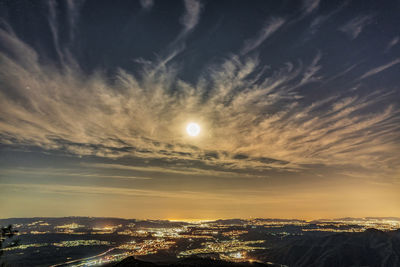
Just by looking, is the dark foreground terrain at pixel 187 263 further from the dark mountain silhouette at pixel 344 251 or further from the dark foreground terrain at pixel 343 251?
Result: the dark mountain silhouette at pixel 344 251

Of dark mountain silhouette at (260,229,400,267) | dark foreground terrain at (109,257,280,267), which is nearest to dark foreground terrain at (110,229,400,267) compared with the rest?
dark mountain silhouette at (260,229,400,267)

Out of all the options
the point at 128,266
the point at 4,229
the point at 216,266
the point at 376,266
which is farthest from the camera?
the point at 376,266

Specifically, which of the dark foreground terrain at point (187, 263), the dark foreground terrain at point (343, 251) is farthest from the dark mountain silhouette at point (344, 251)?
the dark foreground terrain at point (187, 263)

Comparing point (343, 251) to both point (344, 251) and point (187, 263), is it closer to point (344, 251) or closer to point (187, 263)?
point (344, 251)

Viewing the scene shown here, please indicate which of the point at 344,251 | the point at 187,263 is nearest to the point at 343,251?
the point at 344,251

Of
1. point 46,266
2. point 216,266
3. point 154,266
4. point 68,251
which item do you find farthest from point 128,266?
point 68,251

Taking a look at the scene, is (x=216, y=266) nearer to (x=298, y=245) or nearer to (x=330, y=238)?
(x=298, y=245)

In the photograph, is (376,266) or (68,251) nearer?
(376,266)

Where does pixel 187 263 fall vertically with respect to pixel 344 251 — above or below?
below
